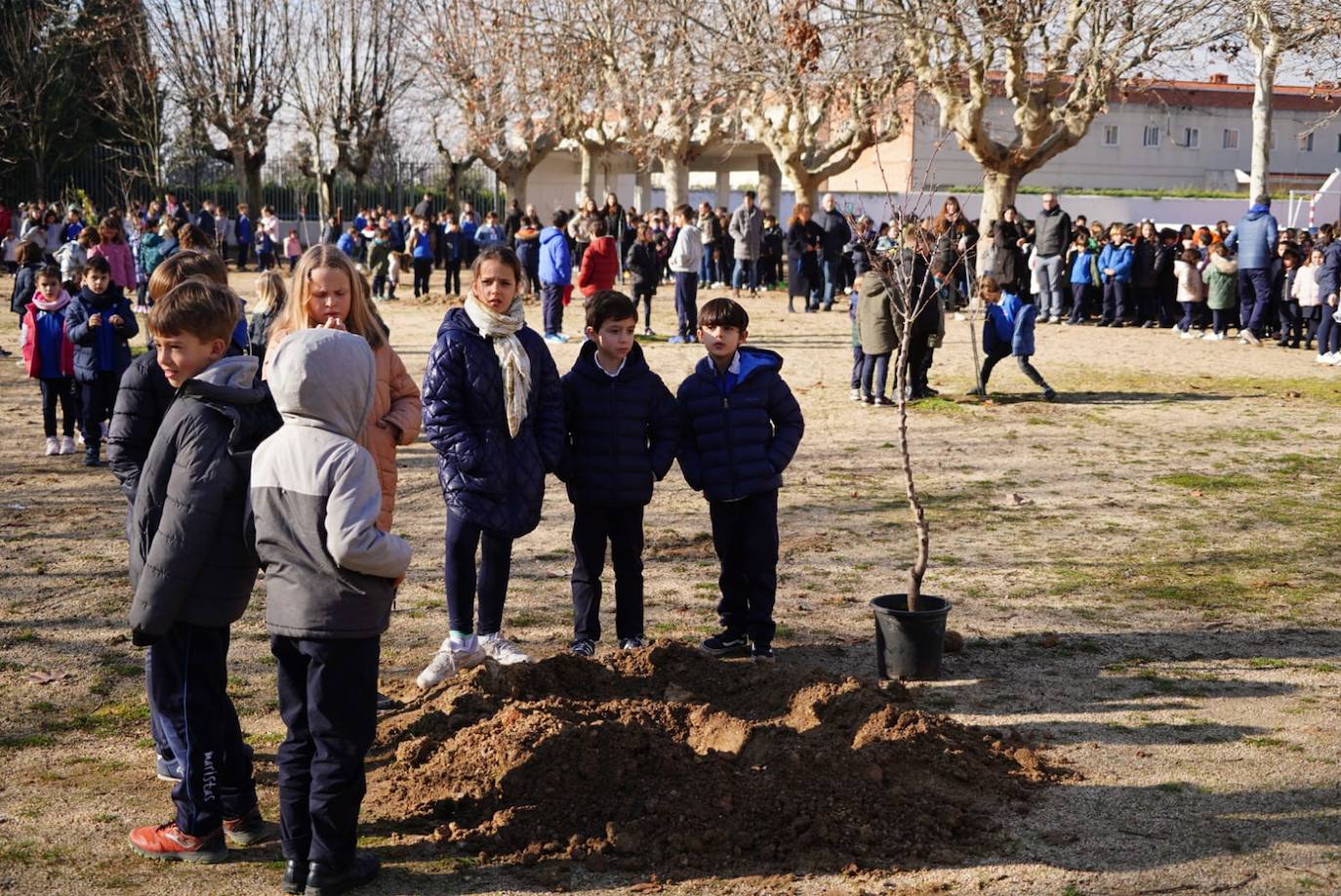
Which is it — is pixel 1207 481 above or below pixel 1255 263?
below

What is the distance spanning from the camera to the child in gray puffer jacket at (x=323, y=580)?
398 cm

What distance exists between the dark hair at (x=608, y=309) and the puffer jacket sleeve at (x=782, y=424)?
0.76m

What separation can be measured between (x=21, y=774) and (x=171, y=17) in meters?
43.0

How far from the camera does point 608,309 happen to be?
6320 millimetres

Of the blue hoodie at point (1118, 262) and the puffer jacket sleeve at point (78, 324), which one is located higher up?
the blue hoodie at point (1118, 262)

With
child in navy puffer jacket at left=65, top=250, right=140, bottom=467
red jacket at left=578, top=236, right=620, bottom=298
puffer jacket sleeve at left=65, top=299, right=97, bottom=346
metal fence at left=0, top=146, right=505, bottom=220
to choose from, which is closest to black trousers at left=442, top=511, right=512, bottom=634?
child in navy puffer jacket at left=65, top=250, right=140, bottom=467

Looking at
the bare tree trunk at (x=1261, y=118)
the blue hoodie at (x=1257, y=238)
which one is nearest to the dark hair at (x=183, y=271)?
the blue hoodie at (x=1257, y=238)

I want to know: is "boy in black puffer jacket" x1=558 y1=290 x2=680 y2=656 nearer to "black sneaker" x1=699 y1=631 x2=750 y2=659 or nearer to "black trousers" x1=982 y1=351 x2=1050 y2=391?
"black sneaker" x1=699 y1=631 x2=750 y2=659

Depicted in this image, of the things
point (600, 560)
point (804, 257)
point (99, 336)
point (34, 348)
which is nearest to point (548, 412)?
point (600, 560)

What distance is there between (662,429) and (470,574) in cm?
109

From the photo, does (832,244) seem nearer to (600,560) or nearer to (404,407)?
(600,560)

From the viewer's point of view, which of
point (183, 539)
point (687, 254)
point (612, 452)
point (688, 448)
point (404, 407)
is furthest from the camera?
point (687, 254)

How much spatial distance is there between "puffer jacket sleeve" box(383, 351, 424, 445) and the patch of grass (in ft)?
22.8

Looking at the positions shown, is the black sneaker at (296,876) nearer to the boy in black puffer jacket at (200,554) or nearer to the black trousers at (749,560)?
the boy in black puffer jacket at (200,554)
